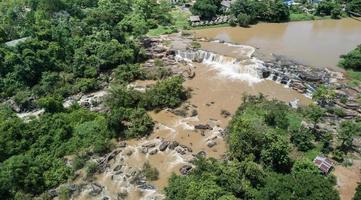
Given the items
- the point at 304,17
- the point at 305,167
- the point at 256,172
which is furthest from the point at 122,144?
the point at 304,17

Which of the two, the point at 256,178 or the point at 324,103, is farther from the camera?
the point at 324,103

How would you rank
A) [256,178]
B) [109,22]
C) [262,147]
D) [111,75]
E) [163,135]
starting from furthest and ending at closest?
[109,22] < [111,75] < [163,135] < [262,147] < [256,178]

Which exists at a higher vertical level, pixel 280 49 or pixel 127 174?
pixel 280 49

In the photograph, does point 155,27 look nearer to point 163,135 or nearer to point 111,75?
point 111,75

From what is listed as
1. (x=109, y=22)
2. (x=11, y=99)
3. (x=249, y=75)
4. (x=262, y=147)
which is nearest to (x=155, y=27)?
(x=109, y=22)

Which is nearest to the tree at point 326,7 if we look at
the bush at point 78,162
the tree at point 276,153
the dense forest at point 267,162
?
the dense forest at point 267,162

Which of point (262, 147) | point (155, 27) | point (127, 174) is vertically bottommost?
point (127, 174)

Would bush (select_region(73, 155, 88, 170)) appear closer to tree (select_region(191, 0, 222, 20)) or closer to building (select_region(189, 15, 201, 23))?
building (select_region(189, 15, 201, 23))

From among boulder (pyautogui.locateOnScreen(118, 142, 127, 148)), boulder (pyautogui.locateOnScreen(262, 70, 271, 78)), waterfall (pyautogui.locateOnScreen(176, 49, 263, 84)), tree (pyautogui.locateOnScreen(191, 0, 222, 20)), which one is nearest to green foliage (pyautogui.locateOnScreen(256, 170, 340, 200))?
boulder (pyautogui.locateOnScreen(118, 142, 127, 148))
